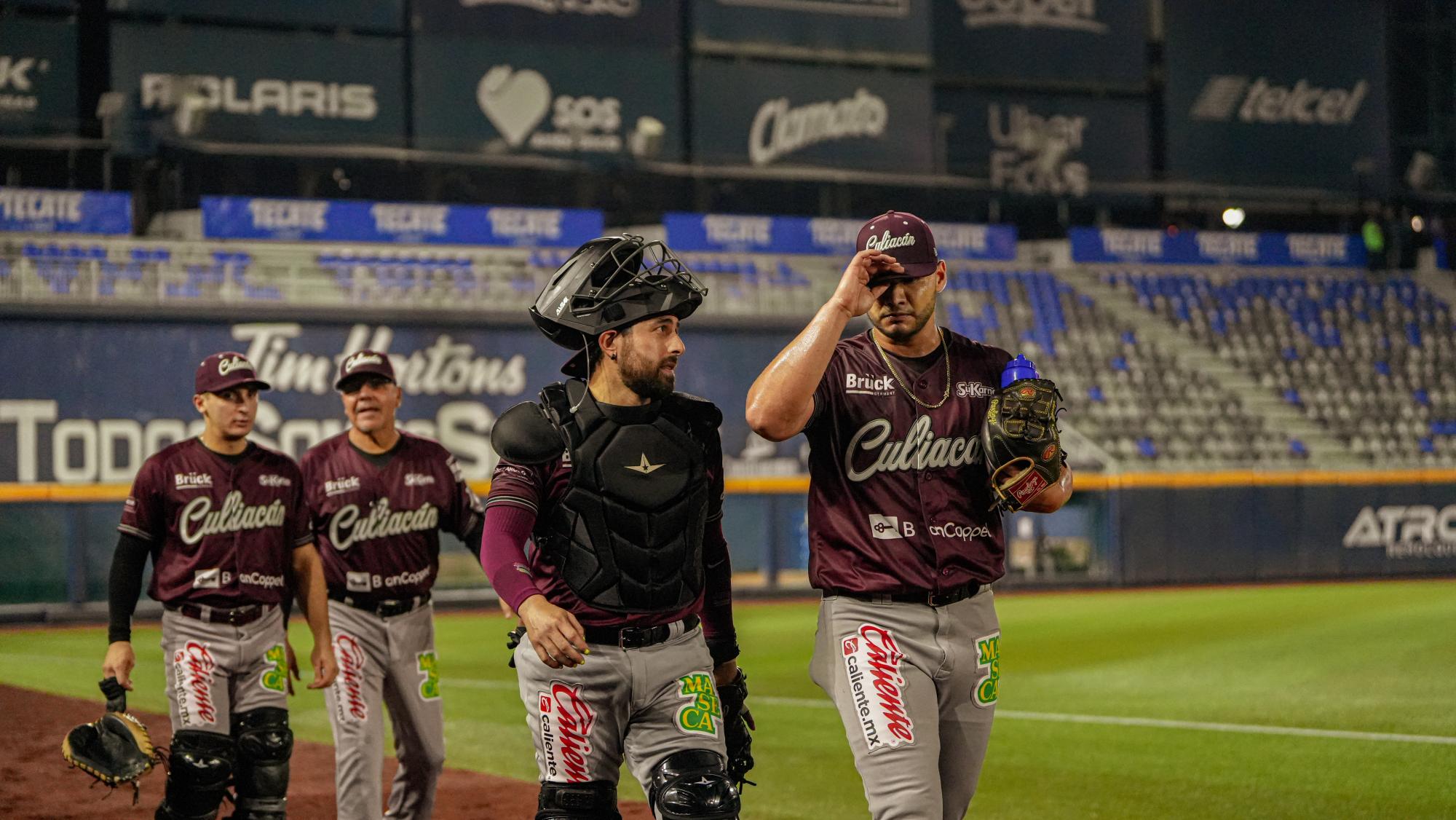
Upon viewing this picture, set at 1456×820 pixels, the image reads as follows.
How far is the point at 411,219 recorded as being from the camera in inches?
1139

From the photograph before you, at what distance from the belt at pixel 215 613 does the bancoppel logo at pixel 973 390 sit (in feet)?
12.1

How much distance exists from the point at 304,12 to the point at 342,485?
23201 mm

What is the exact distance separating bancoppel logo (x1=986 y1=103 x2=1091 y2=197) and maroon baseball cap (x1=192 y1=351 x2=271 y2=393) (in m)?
27.4

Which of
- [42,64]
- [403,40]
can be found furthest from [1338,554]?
[42,64]

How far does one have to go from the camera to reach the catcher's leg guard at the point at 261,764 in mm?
7254

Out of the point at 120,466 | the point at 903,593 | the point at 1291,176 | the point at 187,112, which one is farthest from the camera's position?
the point at 1291,176

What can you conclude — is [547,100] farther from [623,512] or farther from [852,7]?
[623,512]

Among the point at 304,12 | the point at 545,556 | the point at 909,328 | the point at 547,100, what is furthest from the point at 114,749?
the point at 547,100

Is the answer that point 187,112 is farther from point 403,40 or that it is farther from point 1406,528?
point 1406,528

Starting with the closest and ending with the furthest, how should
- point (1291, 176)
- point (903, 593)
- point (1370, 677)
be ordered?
point (903, 593), point (1370, 677), point (1291, 176)

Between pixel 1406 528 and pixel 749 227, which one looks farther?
pixel 749 227

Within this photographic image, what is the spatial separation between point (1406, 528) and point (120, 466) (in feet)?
68.6

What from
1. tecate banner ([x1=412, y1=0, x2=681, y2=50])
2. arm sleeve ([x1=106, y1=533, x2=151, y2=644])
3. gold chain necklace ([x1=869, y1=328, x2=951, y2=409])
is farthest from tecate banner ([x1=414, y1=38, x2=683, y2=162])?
gold chain necklace ([x1=869, y1=328, x2=951, y2=409])

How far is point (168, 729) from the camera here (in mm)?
13094
